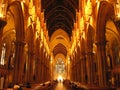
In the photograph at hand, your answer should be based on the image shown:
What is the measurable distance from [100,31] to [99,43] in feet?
3.02

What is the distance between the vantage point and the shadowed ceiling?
32.6m

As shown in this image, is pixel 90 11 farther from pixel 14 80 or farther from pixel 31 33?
pixel 14 80

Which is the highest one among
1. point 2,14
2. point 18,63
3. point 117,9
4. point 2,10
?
point 117,9

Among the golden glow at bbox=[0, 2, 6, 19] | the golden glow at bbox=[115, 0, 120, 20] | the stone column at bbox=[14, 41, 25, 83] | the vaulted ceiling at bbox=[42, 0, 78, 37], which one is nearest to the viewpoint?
the golden glow at bbox=[0, 2, 6, 19]

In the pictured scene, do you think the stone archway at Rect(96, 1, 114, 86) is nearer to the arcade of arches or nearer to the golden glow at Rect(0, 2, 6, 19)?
the arcade of arches

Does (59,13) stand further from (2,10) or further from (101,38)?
(2,10)

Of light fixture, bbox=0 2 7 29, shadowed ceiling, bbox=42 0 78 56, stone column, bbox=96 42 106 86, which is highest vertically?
shadowed ceiling, bbox=42 0 78 56

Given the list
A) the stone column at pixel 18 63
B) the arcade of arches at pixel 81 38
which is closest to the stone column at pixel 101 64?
the arcade of arches at pixel 81 38

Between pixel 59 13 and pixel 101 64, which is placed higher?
pixel 59 13

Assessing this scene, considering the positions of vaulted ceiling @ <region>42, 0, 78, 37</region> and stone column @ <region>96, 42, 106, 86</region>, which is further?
vaulted ceiling @ <region>42, 0, 78, 37</region>

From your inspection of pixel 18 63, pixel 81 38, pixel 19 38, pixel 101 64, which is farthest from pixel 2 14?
pixel 81 38

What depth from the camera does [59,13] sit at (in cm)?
3797

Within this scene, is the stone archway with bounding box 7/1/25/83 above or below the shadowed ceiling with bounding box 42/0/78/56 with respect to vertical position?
below

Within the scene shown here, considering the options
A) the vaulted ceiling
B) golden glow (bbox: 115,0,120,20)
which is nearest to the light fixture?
golden glow (bbox: 115,0,120,20)
